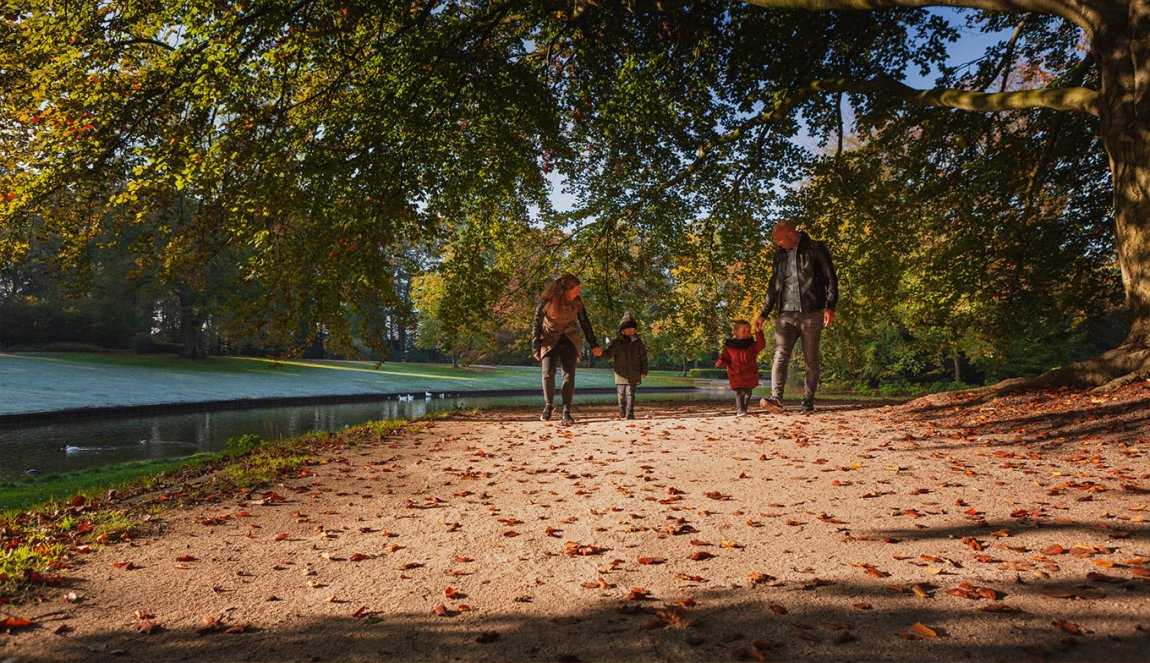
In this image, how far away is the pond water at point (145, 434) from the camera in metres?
11.7

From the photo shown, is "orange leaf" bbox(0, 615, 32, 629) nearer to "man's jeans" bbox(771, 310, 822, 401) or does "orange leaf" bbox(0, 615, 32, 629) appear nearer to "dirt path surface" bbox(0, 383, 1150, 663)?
"dirt path surface" bbox(0, 383, 1150, 663)

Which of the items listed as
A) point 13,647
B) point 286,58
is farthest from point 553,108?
point 13,647

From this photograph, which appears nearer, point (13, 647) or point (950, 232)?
point (13, 647)

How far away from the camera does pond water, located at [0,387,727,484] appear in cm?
1172

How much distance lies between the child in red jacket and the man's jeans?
74 centimetres

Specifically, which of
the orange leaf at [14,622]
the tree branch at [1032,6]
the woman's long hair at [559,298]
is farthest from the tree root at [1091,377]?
the orange leaf at [14,622]

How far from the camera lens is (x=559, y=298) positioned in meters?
9.36

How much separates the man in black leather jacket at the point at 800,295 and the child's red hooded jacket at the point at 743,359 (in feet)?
2.45

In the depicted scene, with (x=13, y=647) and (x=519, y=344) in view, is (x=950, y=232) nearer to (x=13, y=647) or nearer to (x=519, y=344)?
(x=519, y=344)

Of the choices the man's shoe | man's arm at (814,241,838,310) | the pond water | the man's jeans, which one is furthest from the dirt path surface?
the pond water

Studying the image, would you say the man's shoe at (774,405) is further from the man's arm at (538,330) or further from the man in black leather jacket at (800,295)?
the man's arm at (538,330)

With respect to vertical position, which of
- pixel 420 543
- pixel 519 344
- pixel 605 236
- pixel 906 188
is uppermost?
pixel 906 188

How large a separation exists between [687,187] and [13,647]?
12363mm

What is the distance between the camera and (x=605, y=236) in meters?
13.8
